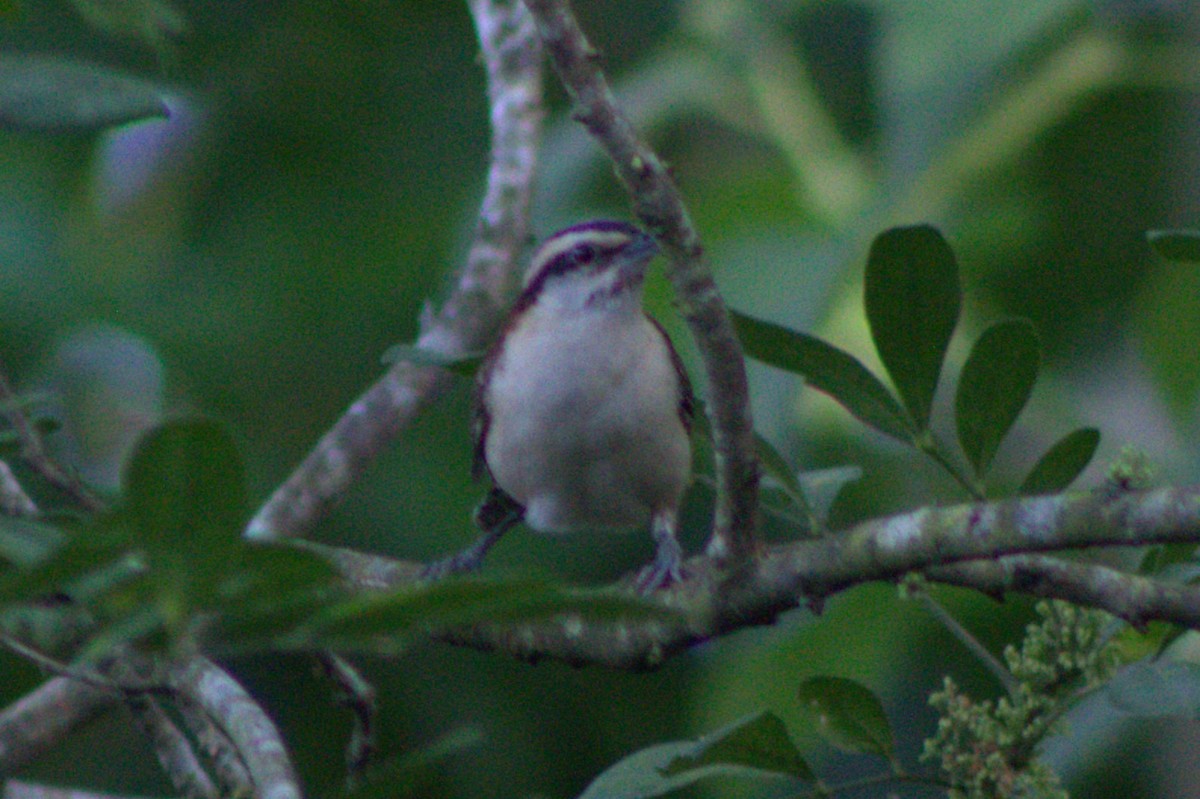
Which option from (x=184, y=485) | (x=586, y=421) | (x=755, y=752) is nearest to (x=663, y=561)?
(x=586, y=421)

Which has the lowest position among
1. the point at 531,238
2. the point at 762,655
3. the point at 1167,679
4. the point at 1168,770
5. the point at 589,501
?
the point at 1168,770

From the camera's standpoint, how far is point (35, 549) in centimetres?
156

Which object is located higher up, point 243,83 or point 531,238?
point 243,83

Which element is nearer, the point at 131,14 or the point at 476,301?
the point at 131,14

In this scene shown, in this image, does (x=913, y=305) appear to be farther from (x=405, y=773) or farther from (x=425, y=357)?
(x=405, y=773)

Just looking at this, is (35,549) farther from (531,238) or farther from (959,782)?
(531,238)

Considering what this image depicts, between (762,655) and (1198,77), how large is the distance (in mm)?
2583

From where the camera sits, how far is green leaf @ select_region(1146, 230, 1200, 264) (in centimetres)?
187

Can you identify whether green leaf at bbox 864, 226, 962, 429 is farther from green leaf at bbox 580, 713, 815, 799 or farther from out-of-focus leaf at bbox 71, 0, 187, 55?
out-of-focus leaf at bbox 71, 0, 187, 55

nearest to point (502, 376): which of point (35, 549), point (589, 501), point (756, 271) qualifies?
point (589, 501)

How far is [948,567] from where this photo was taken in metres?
2.27

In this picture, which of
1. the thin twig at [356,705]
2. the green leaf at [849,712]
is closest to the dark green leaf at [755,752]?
the green leaf at [849,712]

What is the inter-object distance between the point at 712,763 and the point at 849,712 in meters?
0.24

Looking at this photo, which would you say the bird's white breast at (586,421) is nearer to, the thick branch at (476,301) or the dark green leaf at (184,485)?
the thick branch at (476,301)
